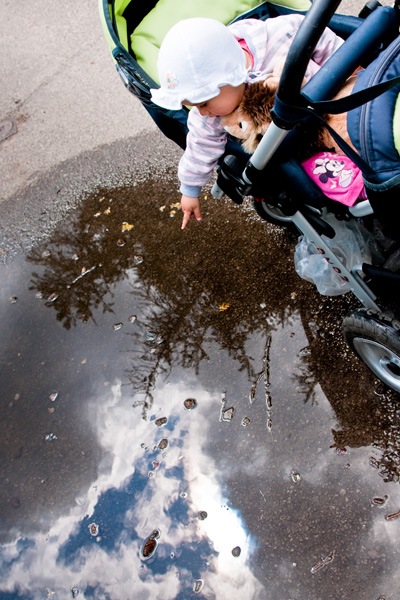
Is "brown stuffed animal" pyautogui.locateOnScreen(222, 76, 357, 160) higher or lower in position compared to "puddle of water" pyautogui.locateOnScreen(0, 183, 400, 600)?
higher

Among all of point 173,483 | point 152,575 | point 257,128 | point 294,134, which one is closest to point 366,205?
point 294,134

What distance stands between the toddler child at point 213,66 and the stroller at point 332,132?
0.37 ft

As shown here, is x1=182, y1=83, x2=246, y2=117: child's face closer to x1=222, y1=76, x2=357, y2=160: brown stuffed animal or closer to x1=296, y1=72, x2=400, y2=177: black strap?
x1=222, y1=76, x2=357, y2=160: brown stuffed animal

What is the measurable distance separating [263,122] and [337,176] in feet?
1.06

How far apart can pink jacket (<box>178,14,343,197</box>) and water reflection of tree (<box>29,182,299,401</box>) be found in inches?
37.5

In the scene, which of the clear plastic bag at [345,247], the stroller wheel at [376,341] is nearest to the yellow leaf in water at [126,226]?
the clear plastic bag at [345,247]

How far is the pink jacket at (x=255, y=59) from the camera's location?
1.69 metres

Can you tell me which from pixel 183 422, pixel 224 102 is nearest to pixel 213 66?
pixel 224 102

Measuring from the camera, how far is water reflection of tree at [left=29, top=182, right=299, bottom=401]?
257cm

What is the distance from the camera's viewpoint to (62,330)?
9.24 ft

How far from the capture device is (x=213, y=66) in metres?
1.46

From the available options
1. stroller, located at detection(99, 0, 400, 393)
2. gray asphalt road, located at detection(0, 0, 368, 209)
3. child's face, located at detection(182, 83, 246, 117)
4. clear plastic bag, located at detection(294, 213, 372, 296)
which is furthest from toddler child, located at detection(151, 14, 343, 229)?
gray asphalt road, located at detection(0, 0, 368, 209)

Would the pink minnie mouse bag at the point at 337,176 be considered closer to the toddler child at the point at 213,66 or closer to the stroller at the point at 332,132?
the stroller at the point at 332,132

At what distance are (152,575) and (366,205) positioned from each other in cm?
177
